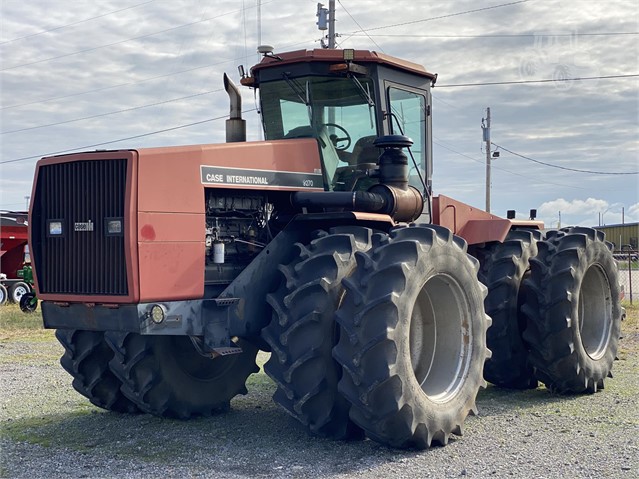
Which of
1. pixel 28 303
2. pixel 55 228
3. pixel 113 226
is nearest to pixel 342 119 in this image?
pixel 113 226

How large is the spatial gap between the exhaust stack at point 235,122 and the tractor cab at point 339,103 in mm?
359

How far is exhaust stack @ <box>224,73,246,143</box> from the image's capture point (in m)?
7.77

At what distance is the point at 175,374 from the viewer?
7.44 m

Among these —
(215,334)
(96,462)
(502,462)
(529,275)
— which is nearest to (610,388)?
(529,275)

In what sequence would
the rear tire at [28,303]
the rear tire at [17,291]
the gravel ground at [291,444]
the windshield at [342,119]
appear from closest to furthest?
the gravel ground at [291,444]
the windshield at [342,119]
the rear tire at [28,303]
the rear tire at [17,291]

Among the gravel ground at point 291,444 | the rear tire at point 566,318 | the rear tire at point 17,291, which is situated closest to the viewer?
the gravel ground at point 291,444

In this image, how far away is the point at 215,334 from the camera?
6445 mm

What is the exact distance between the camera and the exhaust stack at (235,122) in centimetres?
777

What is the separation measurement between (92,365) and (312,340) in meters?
2.46

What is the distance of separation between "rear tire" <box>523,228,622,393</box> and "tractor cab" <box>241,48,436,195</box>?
223cm

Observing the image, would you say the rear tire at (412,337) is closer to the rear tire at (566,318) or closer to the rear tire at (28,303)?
the rear tire at (566,318)

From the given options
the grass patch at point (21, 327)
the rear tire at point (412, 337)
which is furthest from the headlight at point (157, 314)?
the grass patch at point (21, 327)

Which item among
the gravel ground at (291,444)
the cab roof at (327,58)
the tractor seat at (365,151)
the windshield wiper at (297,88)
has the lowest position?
the gravel ground at (291,444)

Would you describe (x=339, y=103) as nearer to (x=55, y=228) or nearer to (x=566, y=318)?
(x=55, y=228)
